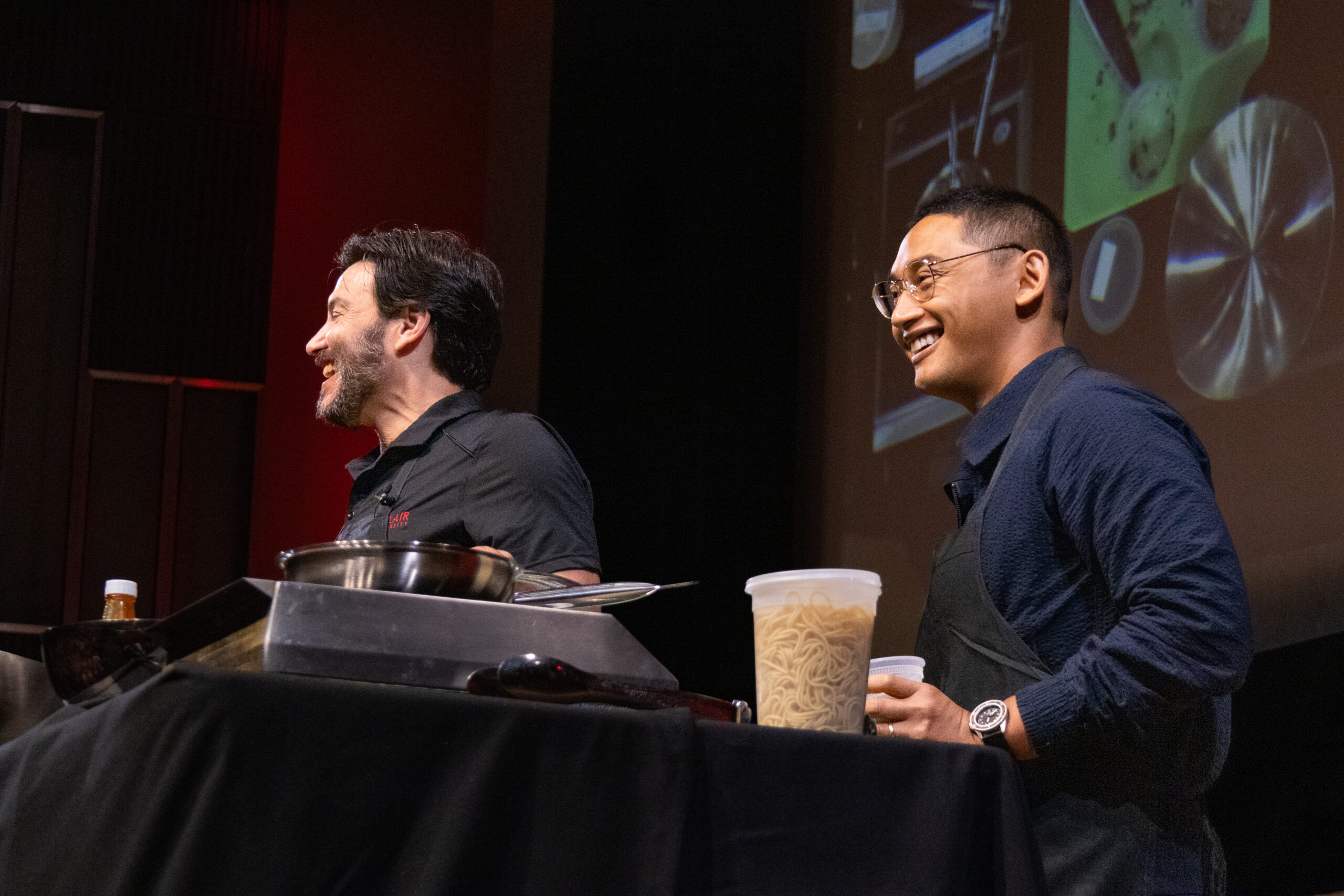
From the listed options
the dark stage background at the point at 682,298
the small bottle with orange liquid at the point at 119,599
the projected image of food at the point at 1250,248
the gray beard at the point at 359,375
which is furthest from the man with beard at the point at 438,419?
the dark stage background at the point at 682,298

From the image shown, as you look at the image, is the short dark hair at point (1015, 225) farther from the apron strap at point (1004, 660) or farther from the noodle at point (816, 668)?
the noodle at point (816, 668)

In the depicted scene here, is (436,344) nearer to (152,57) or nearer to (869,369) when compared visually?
(869,369)

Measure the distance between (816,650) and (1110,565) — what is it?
400 mm

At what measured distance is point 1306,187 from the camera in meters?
2.55

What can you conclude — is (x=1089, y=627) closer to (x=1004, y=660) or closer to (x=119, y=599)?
(x=1004, y=660)

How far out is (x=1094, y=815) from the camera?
1289 mm

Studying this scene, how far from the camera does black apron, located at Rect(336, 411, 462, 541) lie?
198 centimetres

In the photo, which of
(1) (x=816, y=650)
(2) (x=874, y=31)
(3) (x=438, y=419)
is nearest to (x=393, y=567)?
(1) (x=816, y=650)

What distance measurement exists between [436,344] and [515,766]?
1.47 metres

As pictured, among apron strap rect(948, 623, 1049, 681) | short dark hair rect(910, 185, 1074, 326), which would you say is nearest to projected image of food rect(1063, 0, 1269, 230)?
short dark hair rect(910, 185, 1074, 326)

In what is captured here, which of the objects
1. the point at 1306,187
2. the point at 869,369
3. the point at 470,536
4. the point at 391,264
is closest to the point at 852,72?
the point at 869,369

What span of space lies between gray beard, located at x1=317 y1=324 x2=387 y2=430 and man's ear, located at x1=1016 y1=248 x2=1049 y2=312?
3.37 ft

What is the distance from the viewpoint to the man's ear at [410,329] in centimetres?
227

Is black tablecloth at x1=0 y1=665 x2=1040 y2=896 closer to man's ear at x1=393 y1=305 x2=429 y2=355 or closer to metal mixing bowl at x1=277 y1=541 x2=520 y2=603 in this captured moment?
metal mixing bowl at x1=277 y1=541 x2=520 y2=603
